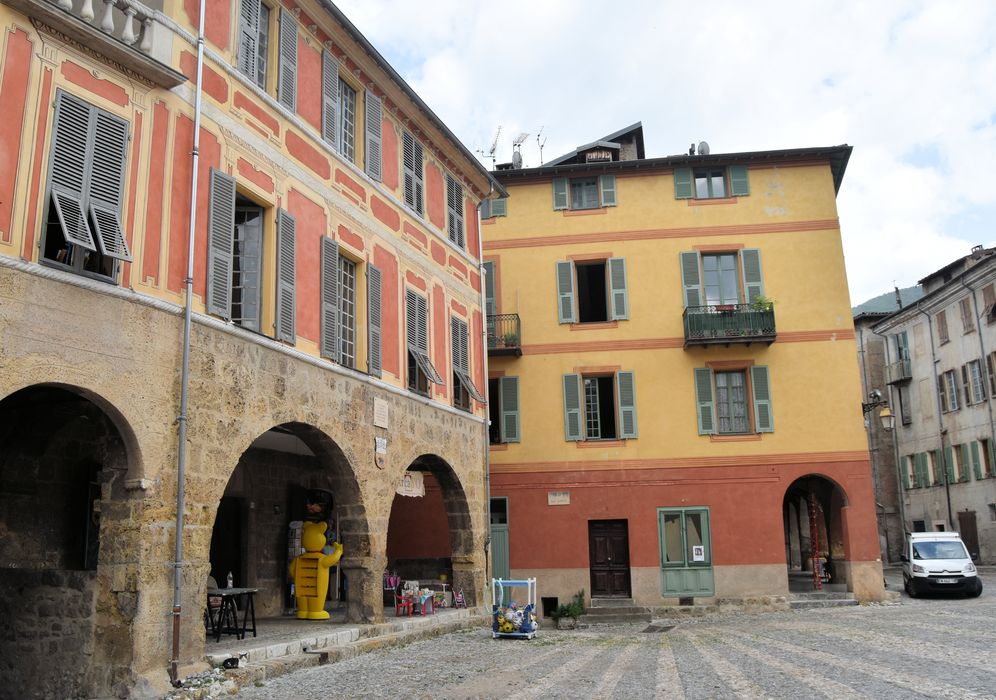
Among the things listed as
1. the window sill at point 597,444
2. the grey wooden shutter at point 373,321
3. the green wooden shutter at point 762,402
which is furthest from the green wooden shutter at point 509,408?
the grey wooden shutter at point 373,321

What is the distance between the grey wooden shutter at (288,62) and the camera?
11.9 m

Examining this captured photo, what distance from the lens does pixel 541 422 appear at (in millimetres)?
22188

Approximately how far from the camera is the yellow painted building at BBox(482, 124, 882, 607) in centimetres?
2111

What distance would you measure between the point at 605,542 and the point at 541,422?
3.33m

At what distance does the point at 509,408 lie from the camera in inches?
878

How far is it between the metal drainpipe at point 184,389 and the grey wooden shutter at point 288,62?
1.83m

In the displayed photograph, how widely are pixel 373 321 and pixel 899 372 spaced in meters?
30.1

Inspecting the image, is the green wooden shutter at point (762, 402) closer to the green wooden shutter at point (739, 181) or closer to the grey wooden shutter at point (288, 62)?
the green wooden shutter at point (739, 181)

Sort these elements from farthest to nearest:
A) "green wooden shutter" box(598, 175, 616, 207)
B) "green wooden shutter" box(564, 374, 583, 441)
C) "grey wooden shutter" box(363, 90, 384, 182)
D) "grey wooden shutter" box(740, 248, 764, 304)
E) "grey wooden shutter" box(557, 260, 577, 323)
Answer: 1. "green wooden shutter" box(598, 175, 616, 207)
2. "grey wooden shutter" box(557, 260, 577, 323)
3. "grey wooden shutter" box(740, 248, 764, 304)
4. "green wooden shutter" box(564, 374, 583, 441)
5. "grey wooden shutter" box(363, 90, 384, 182)

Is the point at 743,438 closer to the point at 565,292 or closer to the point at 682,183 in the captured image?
the point at 565,292

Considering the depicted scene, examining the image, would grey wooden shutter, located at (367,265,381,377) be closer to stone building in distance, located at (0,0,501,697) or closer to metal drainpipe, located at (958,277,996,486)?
stone building in distance, located at (0,0,501,697)

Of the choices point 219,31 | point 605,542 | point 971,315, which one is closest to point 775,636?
point 605,542

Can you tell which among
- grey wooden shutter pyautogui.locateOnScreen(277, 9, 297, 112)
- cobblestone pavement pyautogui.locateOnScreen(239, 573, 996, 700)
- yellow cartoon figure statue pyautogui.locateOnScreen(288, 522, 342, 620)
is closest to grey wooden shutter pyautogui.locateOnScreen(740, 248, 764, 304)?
cobblestone pavement pyautogui.locateOnScreen(239, 573, 996, 700)

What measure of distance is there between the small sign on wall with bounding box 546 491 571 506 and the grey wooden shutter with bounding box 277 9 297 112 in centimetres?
1251
